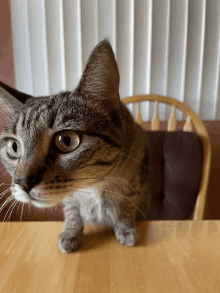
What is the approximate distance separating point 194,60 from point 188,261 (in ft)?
4.21

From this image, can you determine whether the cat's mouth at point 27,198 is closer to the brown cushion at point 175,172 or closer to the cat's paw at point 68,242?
the cat's paw at point 68,242

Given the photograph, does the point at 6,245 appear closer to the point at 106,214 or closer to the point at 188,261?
the point at 106,214

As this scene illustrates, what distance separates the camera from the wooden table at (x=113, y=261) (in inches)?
16.0

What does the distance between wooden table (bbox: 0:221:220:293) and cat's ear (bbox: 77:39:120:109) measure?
0.36 m

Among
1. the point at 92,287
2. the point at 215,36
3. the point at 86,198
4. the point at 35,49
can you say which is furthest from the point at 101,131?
the point at 215,36

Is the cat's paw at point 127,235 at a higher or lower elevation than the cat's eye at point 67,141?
lower

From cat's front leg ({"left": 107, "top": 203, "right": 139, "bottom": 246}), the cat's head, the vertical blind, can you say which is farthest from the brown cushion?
the cat's head

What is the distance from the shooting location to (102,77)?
0.55 metres

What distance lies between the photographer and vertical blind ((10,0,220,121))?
1.34 metres

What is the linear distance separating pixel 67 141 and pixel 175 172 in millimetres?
788

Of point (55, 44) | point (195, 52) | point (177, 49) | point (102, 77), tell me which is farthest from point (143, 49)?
point (102, 77)

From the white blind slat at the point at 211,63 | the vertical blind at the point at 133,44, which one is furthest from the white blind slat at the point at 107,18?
the white blind slat at the point at 211,63

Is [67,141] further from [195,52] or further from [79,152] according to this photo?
[195,52]

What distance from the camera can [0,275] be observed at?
1.43ft
